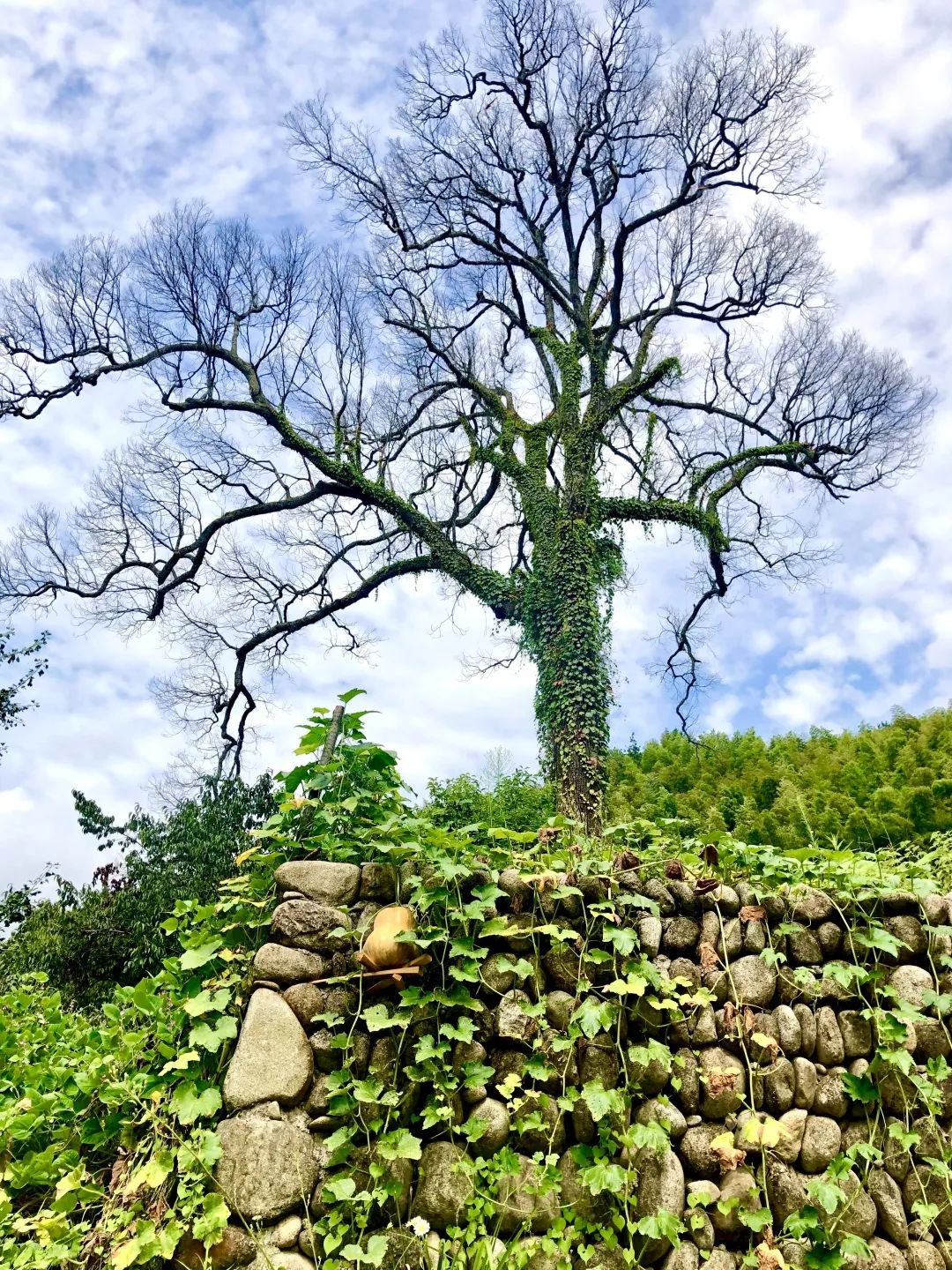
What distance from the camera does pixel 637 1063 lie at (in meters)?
3.16

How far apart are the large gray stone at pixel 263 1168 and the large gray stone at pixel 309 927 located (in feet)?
2.03

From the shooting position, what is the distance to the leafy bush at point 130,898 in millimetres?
7355

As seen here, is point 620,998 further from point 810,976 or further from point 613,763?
point 613,763

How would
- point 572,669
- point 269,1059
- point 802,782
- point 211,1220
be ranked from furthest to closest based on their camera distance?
point 572,669, point 802,782, point 269,1059, point 211,1220

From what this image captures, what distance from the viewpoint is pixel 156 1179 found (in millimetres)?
2793

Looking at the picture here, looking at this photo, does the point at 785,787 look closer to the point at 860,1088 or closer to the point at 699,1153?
the point at 860,1088

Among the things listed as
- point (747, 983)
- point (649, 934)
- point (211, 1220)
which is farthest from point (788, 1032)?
point (211, 1220)

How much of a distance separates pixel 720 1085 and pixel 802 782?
740 cm

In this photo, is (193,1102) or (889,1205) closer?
(193,1102)

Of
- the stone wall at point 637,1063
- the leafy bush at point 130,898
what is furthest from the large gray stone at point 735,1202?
the leafy bush at point 130,898

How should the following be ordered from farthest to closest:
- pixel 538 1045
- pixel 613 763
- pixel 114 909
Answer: pixel 613 763
pixel 114 909
pixel 538 1045

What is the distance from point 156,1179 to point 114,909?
17.5 feet

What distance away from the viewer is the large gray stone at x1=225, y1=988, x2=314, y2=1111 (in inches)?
116

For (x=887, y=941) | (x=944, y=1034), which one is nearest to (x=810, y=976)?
(x=887, y=941)
